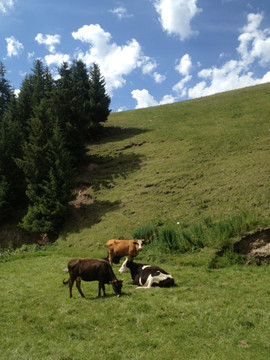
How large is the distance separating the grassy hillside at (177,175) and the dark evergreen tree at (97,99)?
3189 mm

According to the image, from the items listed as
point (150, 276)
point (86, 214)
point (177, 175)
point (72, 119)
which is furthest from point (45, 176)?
point (150, 276)

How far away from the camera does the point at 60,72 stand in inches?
1564

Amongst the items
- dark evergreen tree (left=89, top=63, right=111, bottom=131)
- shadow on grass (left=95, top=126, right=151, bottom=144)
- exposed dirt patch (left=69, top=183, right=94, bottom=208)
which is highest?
dark evergreen tree (left=89, top=63, right=111, bottom=131)

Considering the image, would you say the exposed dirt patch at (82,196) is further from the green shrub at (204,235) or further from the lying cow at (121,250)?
the lying cow at (121,250)

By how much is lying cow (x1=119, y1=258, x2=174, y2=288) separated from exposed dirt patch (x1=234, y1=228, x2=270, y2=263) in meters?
4.64

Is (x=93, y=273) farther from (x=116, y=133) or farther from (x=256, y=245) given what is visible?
(x=116, y=133)

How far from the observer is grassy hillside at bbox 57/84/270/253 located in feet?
57.0

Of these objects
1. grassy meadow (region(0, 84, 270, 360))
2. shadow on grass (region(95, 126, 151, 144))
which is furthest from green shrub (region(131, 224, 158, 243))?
shadow on grass (region(95, 126, 151, 144))

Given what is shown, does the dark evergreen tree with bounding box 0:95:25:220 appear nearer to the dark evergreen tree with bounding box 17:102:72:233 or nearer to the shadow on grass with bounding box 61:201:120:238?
the dark evergreen tree with bounding box 17:102:72:233

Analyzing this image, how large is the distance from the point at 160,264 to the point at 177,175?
10.9m

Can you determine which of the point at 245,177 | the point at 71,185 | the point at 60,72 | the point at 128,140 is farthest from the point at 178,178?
the point at 60,72

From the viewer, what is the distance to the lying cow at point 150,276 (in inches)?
381

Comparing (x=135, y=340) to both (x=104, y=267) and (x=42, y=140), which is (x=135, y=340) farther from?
(x=42, y=140)

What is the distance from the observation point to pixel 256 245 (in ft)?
41.6
